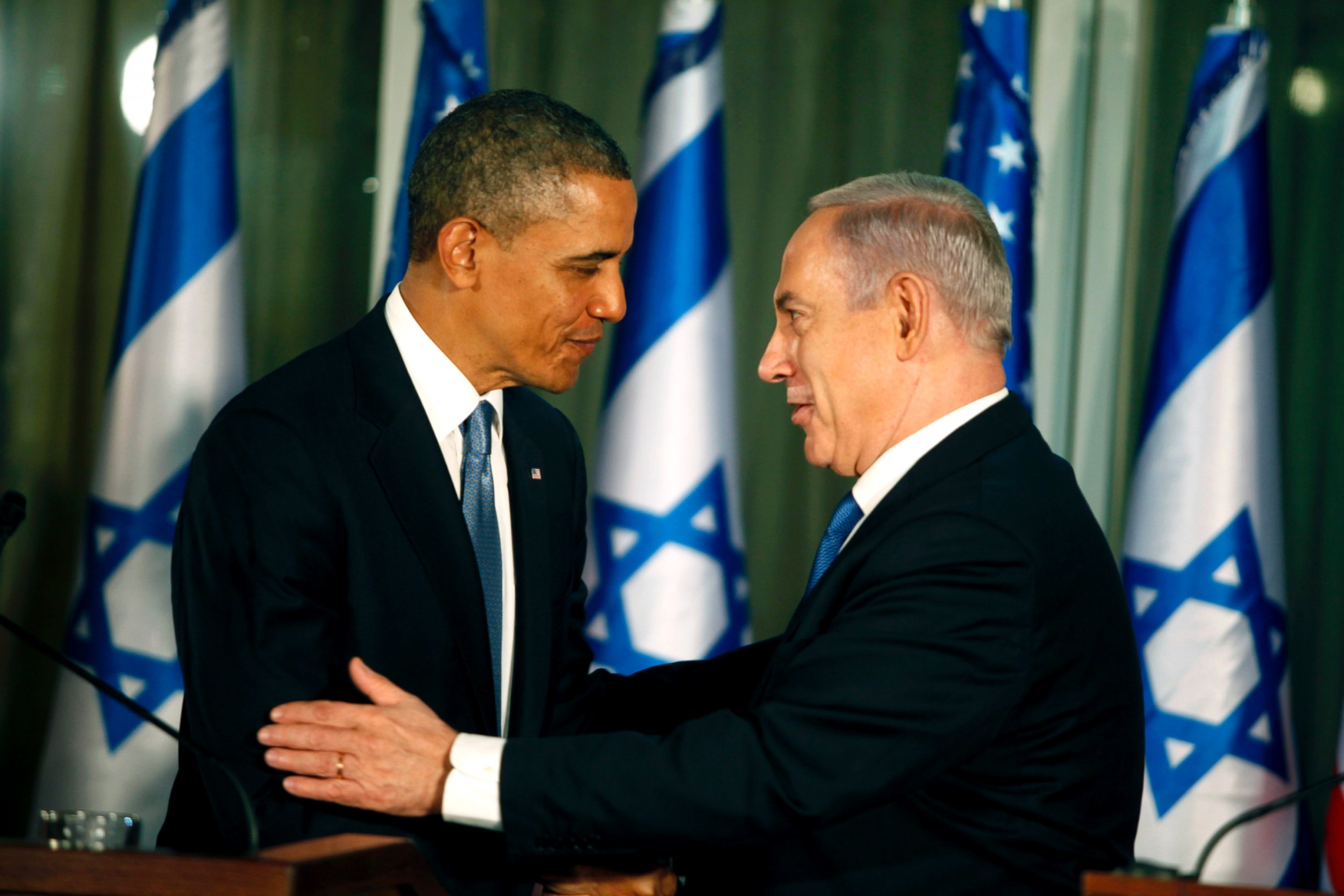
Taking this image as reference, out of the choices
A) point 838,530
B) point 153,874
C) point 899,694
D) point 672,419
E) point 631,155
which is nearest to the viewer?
point 153,874

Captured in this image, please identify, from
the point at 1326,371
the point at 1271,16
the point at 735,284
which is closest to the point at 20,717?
the point at 735,284

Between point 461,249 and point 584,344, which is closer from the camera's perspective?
point 461,249

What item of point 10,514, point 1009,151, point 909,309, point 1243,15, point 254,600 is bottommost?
point 254,600

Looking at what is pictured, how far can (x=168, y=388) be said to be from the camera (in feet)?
11.5

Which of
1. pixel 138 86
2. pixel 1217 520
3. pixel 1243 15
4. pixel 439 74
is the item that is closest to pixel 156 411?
pixel 439 74

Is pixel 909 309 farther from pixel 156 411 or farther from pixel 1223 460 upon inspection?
pixel 156 411

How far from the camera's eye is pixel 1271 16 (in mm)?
4188

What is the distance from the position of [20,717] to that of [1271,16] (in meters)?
4.64

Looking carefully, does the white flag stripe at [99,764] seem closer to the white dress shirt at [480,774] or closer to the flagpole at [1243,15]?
the white dress shirt at [480,774]

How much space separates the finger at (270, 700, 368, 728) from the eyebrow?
819 mm

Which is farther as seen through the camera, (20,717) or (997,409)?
(20,717)

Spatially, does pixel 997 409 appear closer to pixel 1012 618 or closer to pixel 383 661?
pixel 1012 618

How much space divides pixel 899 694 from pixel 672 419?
2.00m

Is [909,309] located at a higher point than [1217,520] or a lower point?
higher
